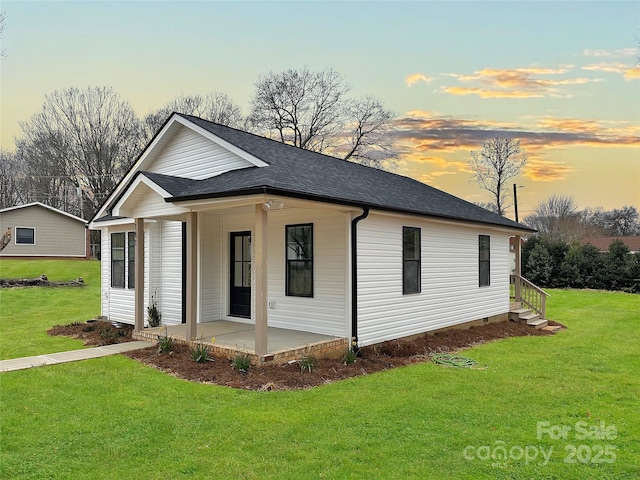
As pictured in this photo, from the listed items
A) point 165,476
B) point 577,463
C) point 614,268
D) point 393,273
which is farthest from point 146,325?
point 614,268

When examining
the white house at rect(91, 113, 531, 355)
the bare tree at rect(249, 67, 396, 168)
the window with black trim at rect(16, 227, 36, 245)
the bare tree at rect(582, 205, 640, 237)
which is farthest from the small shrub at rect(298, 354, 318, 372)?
the bare tree at rect(582, 205, 640, 237)

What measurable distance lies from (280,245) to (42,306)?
12.1 metres

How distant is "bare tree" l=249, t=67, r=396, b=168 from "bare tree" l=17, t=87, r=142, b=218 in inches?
414

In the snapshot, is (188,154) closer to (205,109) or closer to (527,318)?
(527,318)

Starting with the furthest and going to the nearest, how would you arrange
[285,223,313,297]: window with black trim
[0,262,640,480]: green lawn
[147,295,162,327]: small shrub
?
[147,295,162,327]: small shrub
[285,223,313,297]: window with black trim
[0,262,640,480]: green lawn

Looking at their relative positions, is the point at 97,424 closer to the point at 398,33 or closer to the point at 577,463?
the point at 577,463

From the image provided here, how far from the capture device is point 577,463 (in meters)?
4.25

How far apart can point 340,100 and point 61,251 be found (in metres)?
22.1

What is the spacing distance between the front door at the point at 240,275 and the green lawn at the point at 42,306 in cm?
344

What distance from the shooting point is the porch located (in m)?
7.65

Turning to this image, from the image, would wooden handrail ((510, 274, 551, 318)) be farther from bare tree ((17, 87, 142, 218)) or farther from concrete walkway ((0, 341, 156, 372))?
bare tree ((17, 87, 142, 218))

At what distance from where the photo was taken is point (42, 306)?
56.0ft

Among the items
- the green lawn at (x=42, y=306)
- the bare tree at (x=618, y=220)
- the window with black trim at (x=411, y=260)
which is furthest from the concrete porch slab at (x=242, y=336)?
the bare tree at (x=618, y=220)

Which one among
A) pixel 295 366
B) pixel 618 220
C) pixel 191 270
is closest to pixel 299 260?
pixel 191 270
